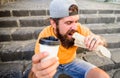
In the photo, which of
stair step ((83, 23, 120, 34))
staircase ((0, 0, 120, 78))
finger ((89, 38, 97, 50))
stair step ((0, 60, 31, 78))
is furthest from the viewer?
stair step ((83, 23, 120, 34))

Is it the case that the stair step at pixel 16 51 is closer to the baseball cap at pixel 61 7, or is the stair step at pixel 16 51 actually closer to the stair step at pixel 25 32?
the stair step at pixel 25 32

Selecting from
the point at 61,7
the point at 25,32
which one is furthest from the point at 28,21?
the point at 61,7

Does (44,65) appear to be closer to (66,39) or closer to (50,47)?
(50,47)

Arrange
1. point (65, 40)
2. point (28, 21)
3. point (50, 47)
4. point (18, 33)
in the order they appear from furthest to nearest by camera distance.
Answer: point (28, 21)
point (18, 33)
point (65, 40)
point (50, 47)

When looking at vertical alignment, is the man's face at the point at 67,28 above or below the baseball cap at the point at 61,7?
below

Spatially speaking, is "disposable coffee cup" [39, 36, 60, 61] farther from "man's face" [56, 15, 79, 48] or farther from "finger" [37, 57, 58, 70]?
"man's face" [56, 15, 79, 48]

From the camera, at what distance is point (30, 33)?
3316 mm

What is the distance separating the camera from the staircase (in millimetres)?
2867

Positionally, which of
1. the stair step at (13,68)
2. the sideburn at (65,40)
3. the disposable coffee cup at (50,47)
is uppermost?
the disposable coffee cup at (50,47)

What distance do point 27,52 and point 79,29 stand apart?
45.9 inches

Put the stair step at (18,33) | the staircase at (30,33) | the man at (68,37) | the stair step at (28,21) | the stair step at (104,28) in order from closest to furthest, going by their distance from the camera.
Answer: the man at (68,37) < the staircase at (30,33) < the stair step at (18,33) < the stair step at (28,21) < the stair step at (104,28)

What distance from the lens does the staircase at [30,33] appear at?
2867 mm

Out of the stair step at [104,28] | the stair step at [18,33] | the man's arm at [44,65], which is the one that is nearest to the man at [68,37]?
the man's arm at [44,65]

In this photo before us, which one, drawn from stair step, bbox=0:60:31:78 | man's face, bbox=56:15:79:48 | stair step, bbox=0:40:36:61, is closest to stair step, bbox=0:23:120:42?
stair step, bbox=0:40:36:61
